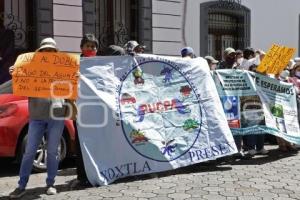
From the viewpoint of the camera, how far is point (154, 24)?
14438 mm

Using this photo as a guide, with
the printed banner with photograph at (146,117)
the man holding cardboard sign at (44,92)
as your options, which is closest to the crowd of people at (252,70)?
the printed banner with photograph at (146,117)

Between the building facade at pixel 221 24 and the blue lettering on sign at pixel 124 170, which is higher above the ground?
the building facade at pixel 221 24

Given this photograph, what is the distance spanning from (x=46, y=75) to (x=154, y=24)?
8.49m

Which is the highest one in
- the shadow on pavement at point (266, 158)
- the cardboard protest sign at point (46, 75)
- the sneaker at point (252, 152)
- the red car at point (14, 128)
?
the cardboard protest sign at point (46, 75)

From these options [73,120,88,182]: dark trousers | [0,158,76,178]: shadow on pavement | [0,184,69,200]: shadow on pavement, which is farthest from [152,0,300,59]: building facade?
[0,184,69,200]: shadow on pavement

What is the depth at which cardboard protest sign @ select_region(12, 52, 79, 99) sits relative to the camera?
6.09 metres

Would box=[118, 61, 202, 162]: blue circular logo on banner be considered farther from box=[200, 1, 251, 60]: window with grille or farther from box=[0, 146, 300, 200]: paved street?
box=[200, 1, 251, 60]: window with grille

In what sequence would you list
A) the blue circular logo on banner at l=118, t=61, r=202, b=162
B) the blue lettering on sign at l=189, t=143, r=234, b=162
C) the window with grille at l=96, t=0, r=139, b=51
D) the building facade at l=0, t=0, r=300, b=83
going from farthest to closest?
the window with grille at l=96, t=0, r=139, b=51
the building facade at l=0, t=0, r=300, b=83
the blue lettering on sign at l=189, t=143, r=234, b=162
the blue circular logo on banner at l=118, t=61, r=202, b=162

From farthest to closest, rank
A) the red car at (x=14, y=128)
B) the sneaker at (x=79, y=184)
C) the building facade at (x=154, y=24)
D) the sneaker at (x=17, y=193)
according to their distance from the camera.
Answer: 1. the building facade at (x=154, y=24)
2. the red car at (x=14, y=128)
3. the sneaker at (x=79, y=184)
4. the sneaker at (x=17, y=193)

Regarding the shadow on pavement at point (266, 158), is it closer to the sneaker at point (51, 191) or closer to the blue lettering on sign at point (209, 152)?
the blue lettering on sign at point (209, 152)

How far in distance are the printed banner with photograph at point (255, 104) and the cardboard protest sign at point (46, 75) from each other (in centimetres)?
270

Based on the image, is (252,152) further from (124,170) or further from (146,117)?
(124,170)

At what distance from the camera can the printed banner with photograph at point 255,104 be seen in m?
8.35

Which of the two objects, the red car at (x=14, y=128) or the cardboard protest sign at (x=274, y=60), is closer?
the red car at (x=14, y=128)
